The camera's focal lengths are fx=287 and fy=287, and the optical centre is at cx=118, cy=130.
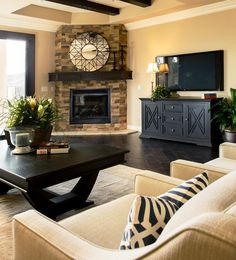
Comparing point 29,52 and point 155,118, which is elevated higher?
point 29,52

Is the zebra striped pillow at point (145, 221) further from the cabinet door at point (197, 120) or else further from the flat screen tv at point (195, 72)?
the flat screen tv at point (195, 72)

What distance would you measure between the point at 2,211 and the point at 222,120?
430 centimetres

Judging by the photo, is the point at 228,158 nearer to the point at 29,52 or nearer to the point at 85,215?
the point at 85,215

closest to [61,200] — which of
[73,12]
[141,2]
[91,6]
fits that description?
[141,2]

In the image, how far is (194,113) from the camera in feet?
19.1

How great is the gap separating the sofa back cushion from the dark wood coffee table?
1339mm

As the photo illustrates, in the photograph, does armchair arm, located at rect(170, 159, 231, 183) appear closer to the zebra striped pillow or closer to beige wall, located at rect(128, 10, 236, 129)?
the zebra striped pillow

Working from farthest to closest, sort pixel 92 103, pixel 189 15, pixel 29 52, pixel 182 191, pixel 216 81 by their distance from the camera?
pixel 92 103 → pixel 29 52 → pixel 189 15 → pixel 216 81 → pixel 182 191

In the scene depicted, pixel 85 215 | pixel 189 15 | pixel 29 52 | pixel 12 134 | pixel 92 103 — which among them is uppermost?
pixel 189 15

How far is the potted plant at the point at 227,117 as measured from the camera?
5391mm

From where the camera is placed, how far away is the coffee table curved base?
7.41 feet

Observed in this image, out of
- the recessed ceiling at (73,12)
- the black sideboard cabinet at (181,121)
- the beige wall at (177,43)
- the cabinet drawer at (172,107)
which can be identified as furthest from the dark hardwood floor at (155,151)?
the recessed ceiling at (73,12)

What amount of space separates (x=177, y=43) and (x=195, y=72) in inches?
34.9

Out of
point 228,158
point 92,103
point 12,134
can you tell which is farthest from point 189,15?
point 12,134
